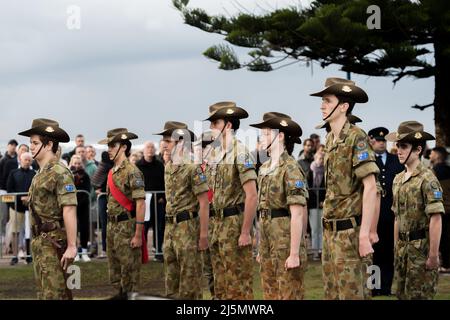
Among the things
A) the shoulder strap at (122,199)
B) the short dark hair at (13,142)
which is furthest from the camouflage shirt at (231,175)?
the short dark hair at (13,142)

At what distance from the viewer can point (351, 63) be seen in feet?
76.0

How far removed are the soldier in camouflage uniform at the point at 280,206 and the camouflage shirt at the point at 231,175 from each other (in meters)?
0.52

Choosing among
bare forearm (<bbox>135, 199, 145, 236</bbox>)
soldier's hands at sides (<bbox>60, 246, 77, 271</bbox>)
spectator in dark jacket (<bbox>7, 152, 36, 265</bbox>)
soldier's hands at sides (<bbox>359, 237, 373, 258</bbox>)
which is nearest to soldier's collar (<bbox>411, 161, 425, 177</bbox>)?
soldier's hands at sides (<bbox>359, 237, 373, 258</bbox>)

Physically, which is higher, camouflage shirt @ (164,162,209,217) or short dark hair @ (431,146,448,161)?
short dark hair @ (431,146,448,161)

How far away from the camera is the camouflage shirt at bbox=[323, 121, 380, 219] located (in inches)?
340

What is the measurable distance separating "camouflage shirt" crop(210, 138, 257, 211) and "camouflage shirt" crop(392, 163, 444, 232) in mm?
1557

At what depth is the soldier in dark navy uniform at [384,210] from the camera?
14.1 meters

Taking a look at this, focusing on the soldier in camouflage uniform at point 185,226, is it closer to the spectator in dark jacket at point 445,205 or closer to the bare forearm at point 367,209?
the bare forearm at point 367,209

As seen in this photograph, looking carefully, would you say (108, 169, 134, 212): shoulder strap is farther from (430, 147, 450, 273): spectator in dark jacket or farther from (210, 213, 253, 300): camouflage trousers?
(430, 147, 450, 273): spectator in dark jacket

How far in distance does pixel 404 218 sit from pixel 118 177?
11.7 feet

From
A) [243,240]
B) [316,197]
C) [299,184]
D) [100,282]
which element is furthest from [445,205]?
[299,184]
